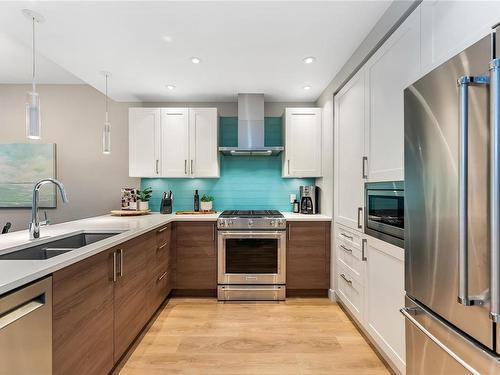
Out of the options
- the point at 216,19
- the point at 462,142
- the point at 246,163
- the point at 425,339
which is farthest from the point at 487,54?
the point at 246,163

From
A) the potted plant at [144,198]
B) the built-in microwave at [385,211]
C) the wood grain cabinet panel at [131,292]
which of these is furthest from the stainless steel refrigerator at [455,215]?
the potted plant at [144,198]

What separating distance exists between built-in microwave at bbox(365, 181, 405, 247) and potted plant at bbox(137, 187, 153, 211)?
8.74 feet

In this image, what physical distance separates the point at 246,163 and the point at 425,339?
2866 mm

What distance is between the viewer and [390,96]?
1.76 metres

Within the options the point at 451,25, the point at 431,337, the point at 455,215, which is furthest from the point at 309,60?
the point at 431,337

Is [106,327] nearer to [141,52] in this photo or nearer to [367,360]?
[367,360]

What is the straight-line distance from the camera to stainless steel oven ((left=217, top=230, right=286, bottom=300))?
119 inches

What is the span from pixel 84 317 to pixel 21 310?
43 centimetres

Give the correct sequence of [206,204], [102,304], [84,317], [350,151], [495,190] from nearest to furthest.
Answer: [495,190]
[84,317]
[102,304]
[350,151]
[206,204]

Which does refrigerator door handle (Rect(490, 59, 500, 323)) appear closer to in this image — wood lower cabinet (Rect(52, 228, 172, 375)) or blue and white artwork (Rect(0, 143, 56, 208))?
wood lower cabinet (Rect(52, 228, 172, 375))

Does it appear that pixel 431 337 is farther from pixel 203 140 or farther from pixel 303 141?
pixel 203 140

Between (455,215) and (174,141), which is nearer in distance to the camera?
(455,215)

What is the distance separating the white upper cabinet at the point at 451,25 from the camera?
3.41ft

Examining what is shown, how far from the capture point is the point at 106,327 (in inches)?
64.1
